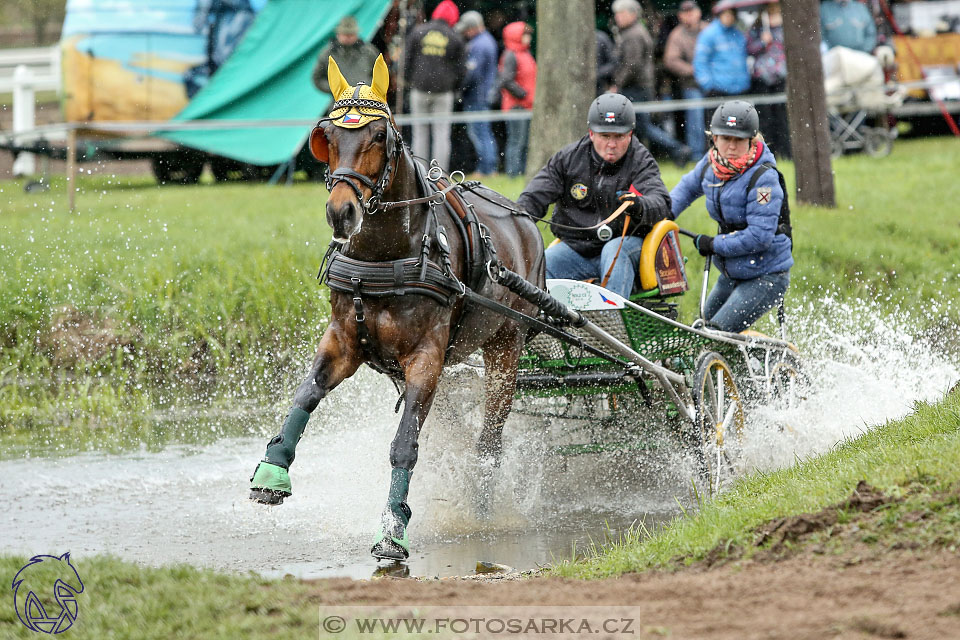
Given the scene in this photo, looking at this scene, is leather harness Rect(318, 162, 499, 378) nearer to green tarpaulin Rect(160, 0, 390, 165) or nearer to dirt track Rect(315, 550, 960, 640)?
dirt track Rect(315, 550, 960, 640)

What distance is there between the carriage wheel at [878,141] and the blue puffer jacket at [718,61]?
8.90ft

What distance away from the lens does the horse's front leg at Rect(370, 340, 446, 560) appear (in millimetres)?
5082

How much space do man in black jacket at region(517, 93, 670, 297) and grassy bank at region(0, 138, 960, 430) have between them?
2.87 m

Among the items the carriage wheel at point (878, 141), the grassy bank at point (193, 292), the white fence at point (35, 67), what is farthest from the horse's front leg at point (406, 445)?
the white fence at point (35, 67)

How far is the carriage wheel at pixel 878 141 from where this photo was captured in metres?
16.8

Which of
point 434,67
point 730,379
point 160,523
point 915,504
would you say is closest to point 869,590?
point 915,504

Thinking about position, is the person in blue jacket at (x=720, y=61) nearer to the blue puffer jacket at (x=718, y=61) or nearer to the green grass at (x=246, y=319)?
the blue puffer jacket at (x=718, y=61)

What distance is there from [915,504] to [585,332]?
225cm

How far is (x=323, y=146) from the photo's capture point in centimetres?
510

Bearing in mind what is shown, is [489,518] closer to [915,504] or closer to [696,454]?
[696,454]

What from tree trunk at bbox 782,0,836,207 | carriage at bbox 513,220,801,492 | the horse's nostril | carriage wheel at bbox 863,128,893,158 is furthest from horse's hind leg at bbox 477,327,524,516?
carriage wheel at bbox 863,128,893,158

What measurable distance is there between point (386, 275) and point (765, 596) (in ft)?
7.06

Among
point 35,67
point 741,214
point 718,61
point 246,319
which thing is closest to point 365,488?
point 741,214

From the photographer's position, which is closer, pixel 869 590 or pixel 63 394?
pixel 869 590
